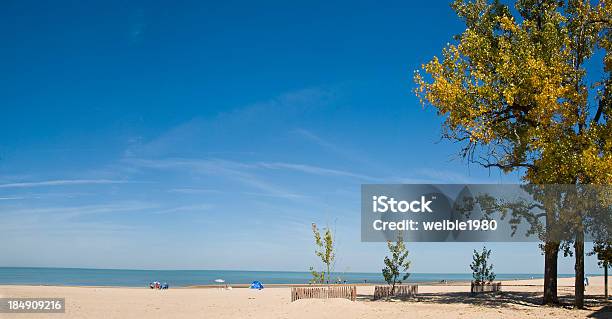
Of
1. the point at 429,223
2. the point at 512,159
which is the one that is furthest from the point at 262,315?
the point at 512,159

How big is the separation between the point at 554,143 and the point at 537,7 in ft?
25.5

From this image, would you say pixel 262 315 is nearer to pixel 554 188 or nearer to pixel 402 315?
pixel 402 315

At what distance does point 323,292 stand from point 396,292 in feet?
26.4

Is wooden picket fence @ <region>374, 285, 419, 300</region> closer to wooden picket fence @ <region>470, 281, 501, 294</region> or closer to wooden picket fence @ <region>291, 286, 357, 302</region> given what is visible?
wooden picket fence @ <region>291, 286, 357, 302</region>

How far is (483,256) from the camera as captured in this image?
41781 mm

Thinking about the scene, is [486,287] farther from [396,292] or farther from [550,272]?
[550,272]

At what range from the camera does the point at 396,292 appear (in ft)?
122

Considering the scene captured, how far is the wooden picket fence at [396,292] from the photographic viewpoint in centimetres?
3550

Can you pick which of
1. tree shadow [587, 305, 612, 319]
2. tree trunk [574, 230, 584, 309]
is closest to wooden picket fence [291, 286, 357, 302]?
tree trunk [574, 230, 584, 309]

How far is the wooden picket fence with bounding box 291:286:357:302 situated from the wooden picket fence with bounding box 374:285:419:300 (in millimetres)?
3317

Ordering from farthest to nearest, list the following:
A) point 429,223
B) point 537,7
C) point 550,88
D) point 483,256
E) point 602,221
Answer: point 483,256 → point 429,223 → point 537,7 → point 602,221 → point 550,88

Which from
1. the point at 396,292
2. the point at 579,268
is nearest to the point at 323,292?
the point at 396,292

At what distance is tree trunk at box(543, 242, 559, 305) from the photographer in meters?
27.7

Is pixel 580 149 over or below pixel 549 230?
over
